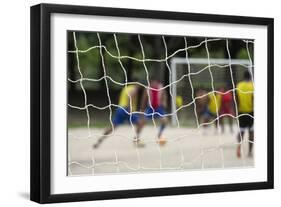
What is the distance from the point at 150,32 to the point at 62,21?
705mm

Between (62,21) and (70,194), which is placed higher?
(62,21)

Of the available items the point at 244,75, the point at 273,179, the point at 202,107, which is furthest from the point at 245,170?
the point at 202,107

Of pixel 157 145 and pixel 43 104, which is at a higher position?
pixel 43 104

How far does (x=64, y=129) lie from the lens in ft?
15.9

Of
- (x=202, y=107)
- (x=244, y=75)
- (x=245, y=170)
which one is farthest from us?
(x=202, y=107)

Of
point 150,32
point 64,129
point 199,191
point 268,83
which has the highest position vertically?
point 150,32

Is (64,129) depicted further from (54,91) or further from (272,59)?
(272,59)

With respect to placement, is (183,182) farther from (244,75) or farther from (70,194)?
(244,75)

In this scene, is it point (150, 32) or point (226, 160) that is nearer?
point (150, 32)

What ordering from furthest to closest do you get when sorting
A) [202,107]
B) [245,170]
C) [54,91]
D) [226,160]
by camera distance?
1. [202,107]
2. [226,160]
3. [245,170]
4. [54,91]

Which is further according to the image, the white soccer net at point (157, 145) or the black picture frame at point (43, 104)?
the white soccer net at point (157, 145)

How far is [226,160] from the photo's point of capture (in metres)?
7.27

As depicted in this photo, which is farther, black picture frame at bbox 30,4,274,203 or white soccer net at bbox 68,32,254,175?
white soccer net at bbox 68,32,254,175

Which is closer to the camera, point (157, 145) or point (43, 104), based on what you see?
point (43, 104)
